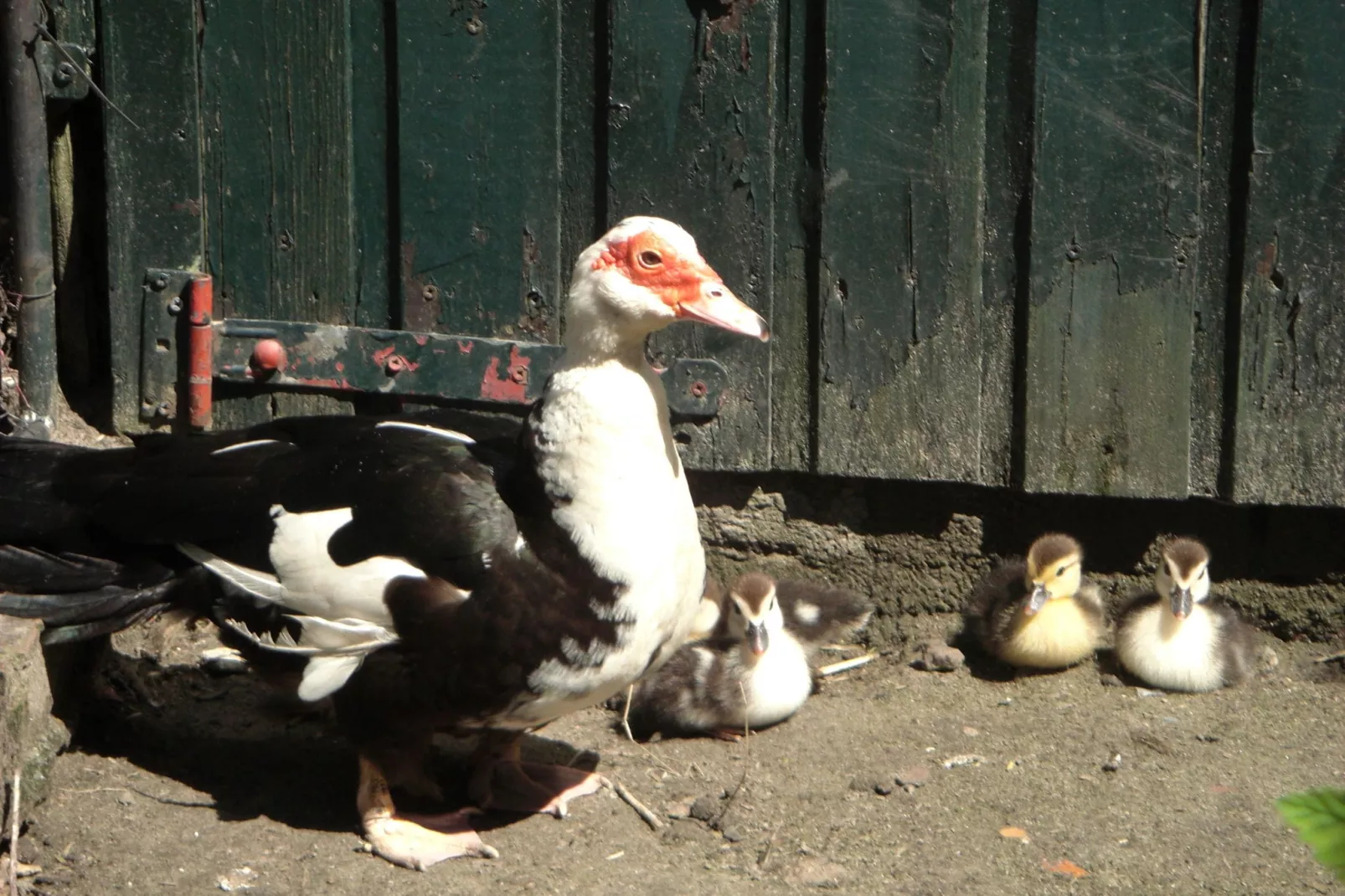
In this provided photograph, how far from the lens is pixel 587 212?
4504mm

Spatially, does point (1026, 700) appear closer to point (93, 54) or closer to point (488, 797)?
point (488, 797)

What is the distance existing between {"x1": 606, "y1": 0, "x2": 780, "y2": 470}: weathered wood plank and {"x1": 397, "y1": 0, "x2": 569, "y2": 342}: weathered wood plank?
21 centimetres

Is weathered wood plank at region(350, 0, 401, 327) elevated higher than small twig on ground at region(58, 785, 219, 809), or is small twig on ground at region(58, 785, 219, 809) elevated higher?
weathered wood plank at region(350, 0, 401, 327)

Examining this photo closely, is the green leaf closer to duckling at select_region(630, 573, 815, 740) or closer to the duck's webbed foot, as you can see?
the duck's webbed foot

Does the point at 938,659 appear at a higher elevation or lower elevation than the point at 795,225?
lower

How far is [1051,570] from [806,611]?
0.73 metres

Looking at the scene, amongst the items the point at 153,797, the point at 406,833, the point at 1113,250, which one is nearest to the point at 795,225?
the point at 1113,250

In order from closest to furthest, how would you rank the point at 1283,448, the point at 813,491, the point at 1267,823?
1. the point at 1267,823
2. the point at 1283,448
3. the point at 813,491

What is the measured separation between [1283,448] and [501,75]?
8.18 ft

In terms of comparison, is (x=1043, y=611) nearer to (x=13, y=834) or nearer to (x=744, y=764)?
(x=744, y=764)

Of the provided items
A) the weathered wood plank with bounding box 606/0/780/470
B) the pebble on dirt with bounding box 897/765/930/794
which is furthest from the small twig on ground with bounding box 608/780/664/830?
the weathered wood plank with bounding box 606/0/780/470

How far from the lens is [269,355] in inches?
179

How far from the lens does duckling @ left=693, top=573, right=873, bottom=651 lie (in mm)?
4645

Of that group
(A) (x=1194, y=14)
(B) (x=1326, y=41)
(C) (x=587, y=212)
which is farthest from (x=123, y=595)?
(B) (x=1326, y=41)
